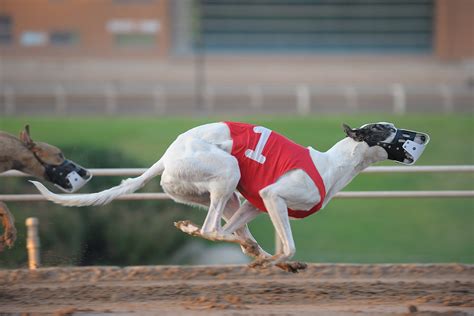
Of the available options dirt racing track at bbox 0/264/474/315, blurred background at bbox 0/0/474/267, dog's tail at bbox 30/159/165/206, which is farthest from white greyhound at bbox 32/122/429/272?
blurred background at bbox 0/0/474/267

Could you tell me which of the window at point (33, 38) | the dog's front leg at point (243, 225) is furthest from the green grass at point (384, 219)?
the window at point (33, 38)

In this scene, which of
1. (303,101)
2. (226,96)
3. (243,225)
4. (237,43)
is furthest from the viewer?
(237,43)

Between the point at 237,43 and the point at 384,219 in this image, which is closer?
the point at 384,219

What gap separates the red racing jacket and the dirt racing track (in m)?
0.71

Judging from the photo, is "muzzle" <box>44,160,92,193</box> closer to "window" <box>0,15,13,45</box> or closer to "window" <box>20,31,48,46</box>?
"window" <box>20,31,48,46</box>

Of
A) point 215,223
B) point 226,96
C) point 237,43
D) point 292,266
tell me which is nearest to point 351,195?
point 292,266

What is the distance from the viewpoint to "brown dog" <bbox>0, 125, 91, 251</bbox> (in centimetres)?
601

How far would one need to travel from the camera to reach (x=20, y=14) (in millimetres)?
31094

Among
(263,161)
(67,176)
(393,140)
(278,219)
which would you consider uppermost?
(393,140)

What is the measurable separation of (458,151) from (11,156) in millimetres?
12323

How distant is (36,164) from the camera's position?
19.9 feet

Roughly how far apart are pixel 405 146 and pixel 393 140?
0.29ft

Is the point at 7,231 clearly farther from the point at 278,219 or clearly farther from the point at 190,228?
the point at 278,219

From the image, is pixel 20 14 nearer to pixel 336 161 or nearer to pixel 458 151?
pixel 458 151
